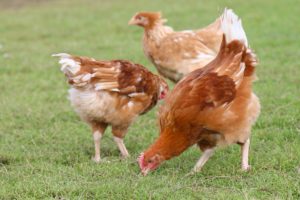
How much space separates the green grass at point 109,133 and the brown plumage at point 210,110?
0.88 feet

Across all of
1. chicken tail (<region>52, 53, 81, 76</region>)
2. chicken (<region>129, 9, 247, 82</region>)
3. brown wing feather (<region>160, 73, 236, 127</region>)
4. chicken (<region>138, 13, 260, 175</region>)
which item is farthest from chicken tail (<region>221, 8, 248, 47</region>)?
chicken (<region>129, 9, 247, 82</region>)

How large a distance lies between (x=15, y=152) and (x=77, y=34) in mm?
8448

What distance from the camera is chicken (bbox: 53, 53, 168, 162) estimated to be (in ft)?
22.2

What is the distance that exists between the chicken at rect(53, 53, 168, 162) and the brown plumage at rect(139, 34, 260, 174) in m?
0.99

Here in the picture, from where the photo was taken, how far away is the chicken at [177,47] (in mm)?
8516

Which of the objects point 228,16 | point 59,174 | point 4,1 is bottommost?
point 4,1

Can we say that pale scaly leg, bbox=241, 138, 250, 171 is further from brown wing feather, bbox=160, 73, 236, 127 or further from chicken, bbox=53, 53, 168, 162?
chicken, bbox=53, 53, 168, 162

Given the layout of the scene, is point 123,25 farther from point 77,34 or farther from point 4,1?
point 4,1

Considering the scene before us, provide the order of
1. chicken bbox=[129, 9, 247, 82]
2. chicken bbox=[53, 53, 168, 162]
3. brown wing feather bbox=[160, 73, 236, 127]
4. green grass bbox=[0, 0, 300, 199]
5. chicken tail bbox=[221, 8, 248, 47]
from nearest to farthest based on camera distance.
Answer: green grass bbox=[0, 0, 300, 199]
brown wing feather bbox=[160, 73, 236, 127]
chicken tail bbox=[221, 8, 248, 47]
chicken bbox=[53, 53, 168, 162]
chicken bbox=[129, 9, 247, 82]

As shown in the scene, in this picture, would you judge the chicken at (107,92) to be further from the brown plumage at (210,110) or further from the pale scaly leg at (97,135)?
the brown plumage at (210,110)

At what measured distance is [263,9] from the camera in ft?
53.0

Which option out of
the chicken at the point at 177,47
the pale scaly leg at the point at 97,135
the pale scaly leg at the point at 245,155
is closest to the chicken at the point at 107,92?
the pale scaly leg at the point at 97,135

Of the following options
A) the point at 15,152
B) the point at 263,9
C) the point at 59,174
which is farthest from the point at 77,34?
the point at 59,174

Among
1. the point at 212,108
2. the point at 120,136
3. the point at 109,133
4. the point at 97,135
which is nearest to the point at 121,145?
the point at 120,136
